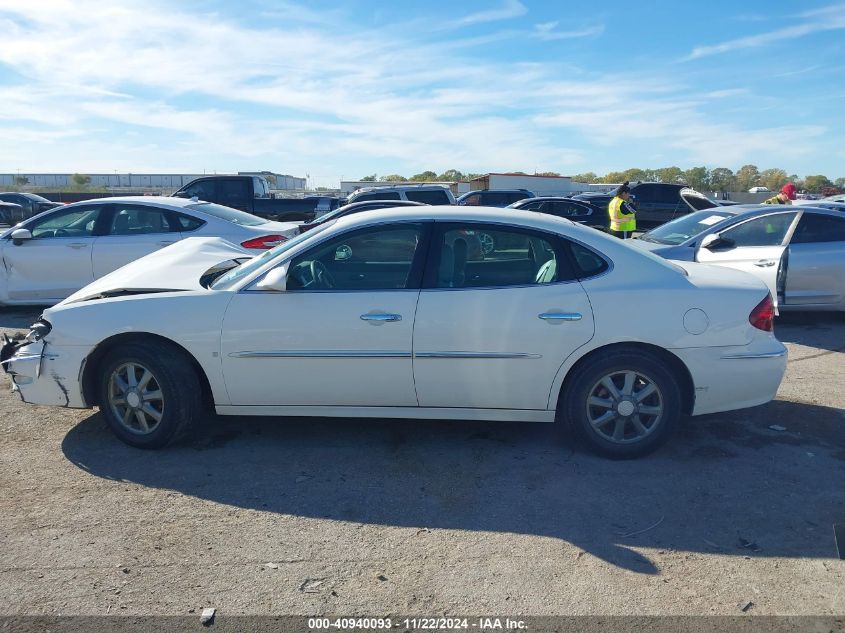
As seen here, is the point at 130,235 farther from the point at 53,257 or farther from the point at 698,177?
the point at 698,177

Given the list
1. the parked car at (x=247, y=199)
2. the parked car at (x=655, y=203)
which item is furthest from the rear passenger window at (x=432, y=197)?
the parked car at (x=655, y=203)

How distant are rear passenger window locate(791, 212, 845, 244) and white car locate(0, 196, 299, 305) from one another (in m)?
6.30

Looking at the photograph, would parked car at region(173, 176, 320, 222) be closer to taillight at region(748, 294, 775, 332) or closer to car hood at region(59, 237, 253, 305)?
car hood at region(59, 237, 253, 305)

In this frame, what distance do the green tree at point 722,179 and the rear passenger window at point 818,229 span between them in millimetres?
69905

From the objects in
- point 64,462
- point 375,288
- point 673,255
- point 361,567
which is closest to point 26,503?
point 64,462

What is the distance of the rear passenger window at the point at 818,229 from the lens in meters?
8.16

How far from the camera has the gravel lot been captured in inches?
119

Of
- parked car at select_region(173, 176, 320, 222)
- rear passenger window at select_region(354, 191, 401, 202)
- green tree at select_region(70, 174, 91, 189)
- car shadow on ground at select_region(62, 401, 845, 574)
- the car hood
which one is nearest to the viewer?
car shadow on ground at select_region(62, 401, 845, 574)

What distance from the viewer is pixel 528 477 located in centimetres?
412

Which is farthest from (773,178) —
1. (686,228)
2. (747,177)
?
(686,228)

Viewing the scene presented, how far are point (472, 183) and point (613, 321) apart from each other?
4279cm

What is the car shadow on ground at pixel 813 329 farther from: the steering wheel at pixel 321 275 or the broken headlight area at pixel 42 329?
the broken headlight area at pixel 42 329

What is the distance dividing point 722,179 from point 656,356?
8110cm

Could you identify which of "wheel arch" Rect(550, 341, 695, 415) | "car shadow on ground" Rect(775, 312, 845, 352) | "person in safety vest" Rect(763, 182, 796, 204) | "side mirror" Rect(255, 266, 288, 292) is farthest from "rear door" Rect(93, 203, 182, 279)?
"person in safety vest" Rect(763, 182, 796, 204)
